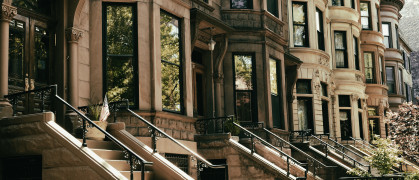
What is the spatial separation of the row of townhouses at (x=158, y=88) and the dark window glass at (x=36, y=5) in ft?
0.10

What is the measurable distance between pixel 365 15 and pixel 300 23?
10.0 m

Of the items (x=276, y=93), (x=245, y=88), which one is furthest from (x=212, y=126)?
(x=276, y=93)

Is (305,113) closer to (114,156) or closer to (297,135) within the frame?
(297,135)

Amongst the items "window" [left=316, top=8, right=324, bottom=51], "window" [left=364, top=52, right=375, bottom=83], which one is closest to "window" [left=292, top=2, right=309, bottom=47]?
"window" [left=316, top=8, right=324, bottom=51]

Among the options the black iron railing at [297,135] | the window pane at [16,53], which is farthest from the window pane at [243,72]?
the window pane at [16,53]

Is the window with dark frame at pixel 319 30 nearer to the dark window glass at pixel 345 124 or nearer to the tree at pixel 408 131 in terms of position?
the dark window glass at pixel 345 124

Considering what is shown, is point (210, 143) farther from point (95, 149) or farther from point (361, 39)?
point (361, 39)

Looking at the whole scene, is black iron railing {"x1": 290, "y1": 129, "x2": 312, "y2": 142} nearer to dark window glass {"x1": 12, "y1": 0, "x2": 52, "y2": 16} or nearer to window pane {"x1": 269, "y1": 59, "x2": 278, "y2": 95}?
window pane {"x1": 269, "y1": 59, "x2": 278, "y2": 95}

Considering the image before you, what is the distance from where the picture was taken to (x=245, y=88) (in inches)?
754

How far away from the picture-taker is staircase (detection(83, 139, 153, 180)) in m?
11.1

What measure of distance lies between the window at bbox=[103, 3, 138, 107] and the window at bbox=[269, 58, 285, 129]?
7430 millimetres

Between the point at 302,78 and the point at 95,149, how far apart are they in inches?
583

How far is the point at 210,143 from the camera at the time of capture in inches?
619

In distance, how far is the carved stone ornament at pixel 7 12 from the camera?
1138 centimetres
